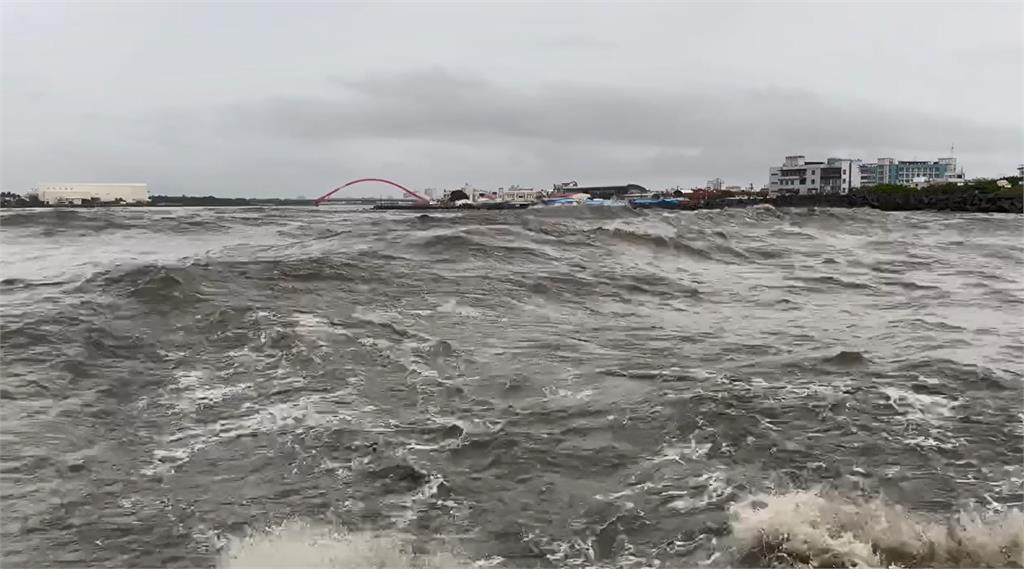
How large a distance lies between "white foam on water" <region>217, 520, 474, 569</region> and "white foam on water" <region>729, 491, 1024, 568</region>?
1.41 metres

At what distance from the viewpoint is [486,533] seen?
10.6 feet

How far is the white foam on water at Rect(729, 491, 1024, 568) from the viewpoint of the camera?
283 centimetres

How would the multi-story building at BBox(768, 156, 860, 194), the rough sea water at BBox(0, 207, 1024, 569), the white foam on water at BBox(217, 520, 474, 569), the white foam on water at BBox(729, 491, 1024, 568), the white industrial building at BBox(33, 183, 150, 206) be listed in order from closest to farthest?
the white foam on water at BBox(729, 491, 1024, 568) → the white foam on water at BBox(217, 520, 474, 569) → the rough sea water at BBox(0, 207, 1024, 569) → the white industrial building at BBox(33, 183, 150, 206) → the multi-story building at BBox(768, 156, 860, 194)

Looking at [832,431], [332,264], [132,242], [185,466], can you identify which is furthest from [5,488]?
[132,242]

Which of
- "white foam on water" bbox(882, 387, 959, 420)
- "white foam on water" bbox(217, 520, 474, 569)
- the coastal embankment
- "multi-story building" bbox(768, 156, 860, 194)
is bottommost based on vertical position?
"white foam on water" bbox(217, 520, 474, 569)

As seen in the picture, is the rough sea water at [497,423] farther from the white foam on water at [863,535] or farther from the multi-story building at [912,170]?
the multi-story building at [912,170]

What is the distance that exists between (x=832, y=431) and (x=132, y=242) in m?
17.3

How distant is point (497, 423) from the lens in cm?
467

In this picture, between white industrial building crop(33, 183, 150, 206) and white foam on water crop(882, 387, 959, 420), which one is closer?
white foam on water crop(882, 387, 959, 420)

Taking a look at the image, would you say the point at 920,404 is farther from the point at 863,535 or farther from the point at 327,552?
the point at 327,552

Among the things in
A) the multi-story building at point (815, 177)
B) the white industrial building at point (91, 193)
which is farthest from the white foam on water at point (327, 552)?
the multi-story building at point (815, 177)

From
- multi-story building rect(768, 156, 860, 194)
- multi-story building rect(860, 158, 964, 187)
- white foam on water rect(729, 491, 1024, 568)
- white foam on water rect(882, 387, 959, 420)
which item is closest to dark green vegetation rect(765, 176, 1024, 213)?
multi-story building rect(768, 156, 860, 194)

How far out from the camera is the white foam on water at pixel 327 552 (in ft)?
9.66

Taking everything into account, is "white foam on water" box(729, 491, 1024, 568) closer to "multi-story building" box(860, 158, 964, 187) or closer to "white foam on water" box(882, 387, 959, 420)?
"white foam on water" box(882, 387, 959, 420)
